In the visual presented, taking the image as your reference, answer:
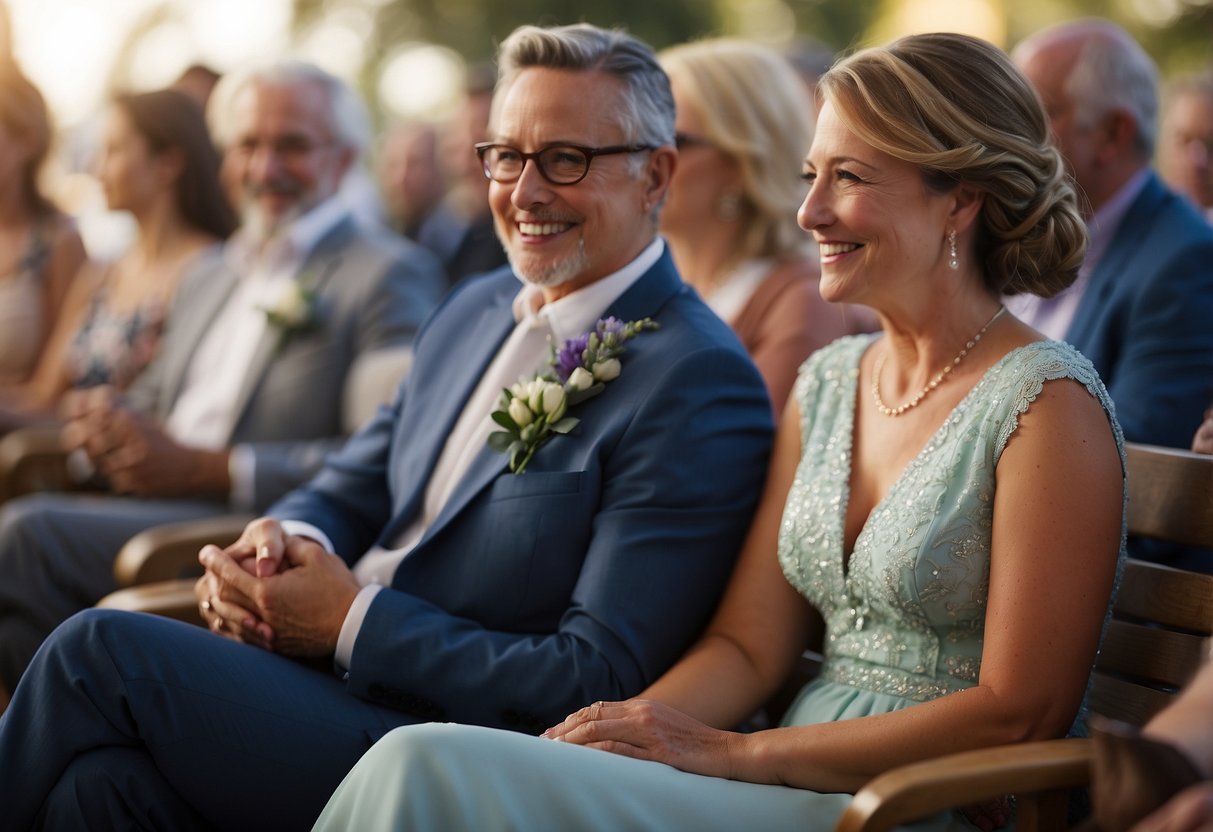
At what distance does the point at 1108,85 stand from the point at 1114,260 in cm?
67

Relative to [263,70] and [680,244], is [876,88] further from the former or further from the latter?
[263,70]

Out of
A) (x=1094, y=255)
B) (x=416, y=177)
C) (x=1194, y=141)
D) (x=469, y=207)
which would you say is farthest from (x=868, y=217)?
(x=416, y=177)

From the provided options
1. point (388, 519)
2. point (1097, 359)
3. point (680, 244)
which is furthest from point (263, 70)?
point (1097, 359)

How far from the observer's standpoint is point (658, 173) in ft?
9.34

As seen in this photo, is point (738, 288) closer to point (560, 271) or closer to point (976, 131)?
point (560, 271)

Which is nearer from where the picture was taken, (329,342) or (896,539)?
(896,539)

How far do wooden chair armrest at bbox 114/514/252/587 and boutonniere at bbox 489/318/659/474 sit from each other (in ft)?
3.66

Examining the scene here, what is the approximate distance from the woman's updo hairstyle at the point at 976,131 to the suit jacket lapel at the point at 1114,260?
1.22 meters

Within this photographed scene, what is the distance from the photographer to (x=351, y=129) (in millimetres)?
5059

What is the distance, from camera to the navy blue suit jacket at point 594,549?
7.98 ft

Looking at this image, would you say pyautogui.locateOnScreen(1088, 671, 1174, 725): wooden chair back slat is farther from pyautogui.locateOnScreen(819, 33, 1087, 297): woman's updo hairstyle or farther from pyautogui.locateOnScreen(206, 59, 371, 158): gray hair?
pyautogui.locateOnScreen(206, 59, 371, 158): gray hair

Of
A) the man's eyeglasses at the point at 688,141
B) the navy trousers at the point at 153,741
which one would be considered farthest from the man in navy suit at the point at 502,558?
the man's eyeglasses at the point at 688,141

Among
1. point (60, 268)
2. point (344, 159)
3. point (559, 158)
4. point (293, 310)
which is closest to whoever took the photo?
point (559, 158)

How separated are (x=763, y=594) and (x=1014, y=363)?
63 centimetres
